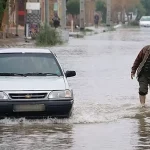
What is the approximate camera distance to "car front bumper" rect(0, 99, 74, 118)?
12.9 meters

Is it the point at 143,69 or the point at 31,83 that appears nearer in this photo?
the point at 31,83

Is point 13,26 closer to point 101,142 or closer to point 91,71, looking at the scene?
point 91,71

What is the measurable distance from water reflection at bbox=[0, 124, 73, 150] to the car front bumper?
0.74ft

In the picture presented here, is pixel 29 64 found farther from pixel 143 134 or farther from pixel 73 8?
pixel 73 8

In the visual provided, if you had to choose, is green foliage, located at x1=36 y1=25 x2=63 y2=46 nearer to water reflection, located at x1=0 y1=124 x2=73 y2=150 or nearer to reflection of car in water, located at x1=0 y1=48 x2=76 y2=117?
reflection of car in water, located at x1=0 y1=48 x2=76 y2=117

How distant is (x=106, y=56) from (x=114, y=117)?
20.2 m

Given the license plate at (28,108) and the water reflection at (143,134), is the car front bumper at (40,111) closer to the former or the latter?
the license plate at (28,108)

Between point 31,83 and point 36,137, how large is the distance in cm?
162

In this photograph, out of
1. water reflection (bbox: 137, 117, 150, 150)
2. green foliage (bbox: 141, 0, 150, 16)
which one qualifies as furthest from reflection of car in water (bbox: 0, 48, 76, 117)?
green foliage (bbox: 141, 0, 150, 16)

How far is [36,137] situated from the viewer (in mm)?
11922

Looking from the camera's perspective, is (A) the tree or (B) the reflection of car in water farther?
(A) the tree

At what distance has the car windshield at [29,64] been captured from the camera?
47.1 ft

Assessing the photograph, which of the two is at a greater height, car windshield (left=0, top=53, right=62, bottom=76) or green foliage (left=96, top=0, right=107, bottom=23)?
car windshield (left=0, top=53, right=62, bottom=76)

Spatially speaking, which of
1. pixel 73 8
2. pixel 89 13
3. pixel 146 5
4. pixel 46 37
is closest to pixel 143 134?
pixel 46 37
